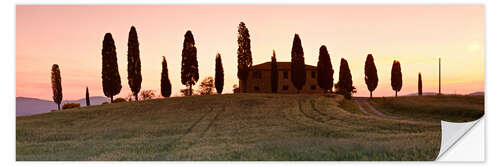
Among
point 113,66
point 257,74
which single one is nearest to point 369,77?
point 257,74

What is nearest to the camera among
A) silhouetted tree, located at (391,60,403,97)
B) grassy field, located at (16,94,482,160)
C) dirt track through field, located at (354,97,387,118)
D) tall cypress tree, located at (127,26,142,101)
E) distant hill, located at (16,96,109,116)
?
grassy field, located at (16,94,482,160)

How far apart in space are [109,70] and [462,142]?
10370 mm

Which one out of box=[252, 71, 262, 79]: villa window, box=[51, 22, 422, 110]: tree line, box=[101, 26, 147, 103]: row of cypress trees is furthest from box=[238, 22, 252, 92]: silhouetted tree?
box=[101, 26, 147, 103]: row of cypress trees

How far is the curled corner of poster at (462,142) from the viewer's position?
8.52 m

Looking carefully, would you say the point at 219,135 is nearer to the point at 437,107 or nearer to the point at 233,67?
the point at 233,67

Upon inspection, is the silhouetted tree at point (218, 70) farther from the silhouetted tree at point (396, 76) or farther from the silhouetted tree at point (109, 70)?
the silhouetted tree at point (396, 76)

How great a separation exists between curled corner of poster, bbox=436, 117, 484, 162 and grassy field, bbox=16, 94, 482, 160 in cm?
22

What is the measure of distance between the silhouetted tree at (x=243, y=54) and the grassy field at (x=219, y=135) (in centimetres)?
233

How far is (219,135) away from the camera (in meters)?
10.1

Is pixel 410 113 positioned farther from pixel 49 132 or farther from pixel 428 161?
pixel 49 132

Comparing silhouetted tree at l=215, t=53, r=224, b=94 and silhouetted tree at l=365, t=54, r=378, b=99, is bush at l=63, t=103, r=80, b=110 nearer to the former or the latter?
silhouetted tree at l=215, t=53, r=224, b=94

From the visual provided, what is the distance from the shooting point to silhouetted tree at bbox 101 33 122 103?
11.8 meters

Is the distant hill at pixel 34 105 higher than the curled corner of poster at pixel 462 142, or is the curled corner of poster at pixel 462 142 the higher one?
the distant hill at pixel 34 105

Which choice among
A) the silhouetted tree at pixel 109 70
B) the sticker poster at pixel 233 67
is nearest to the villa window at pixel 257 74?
the sticker poster at pixel 233 67
